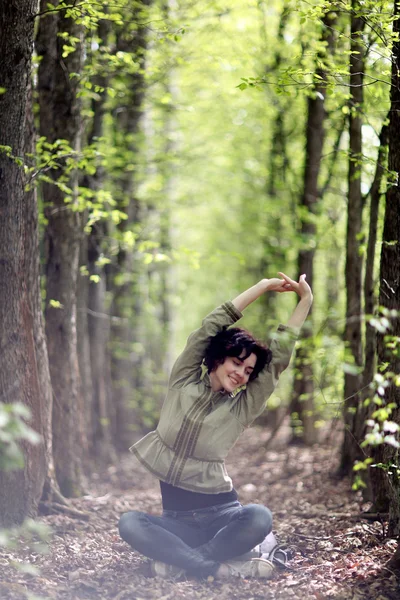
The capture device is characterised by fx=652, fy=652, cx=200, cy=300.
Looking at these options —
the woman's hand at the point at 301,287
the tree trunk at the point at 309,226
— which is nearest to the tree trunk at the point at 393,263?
the woman's hand at the point at 301,287

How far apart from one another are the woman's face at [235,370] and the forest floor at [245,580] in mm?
1357

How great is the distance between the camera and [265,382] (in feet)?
14.7

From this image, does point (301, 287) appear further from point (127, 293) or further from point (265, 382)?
point (127, 293)

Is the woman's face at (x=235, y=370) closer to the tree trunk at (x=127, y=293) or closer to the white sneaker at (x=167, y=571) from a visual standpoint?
the white sneaker at (x=167, y=571)

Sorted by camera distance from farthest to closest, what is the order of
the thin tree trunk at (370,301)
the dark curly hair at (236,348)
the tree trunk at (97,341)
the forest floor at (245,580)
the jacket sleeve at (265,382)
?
1. the tree trunk at (97,341)
2. the thin tree trunk at (370,301)
3. the dark curly hair at (236,348)
4. the jacket sleeve at (265,382)
5. the forest floor at (245,580)

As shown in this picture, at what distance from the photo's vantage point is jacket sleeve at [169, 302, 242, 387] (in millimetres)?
4586

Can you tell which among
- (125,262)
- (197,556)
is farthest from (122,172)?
(197,556)

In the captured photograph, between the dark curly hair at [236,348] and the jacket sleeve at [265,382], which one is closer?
the jacket sleeve at [265,382]

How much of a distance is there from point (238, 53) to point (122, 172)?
3.03 m

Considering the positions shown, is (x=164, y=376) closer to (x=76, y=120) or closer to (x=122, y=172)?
(x=122, y=172)

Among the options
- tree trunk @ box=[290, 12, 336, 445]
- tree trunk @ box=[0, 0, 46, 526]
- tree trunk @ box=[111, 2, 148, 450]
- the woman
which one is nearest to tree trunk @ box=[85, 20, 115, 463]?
tree trunk @ box=[111, 2, 148, 450]

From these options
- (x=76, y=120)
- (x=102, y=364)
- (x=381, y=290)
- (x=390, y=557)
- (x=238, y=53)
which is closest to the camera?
(x=390, y=557)

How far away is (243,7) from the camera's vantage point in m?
10.8

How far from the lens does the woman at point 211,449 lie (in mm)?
4484
